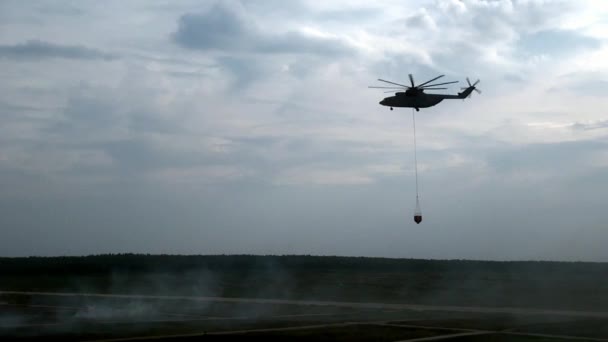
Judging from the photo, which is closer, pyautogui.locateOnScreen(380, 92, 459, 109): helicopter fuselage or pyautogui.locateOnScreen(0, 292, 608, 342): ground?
pyautogui.locateOnScreen(0, 292, 608, 342): ground

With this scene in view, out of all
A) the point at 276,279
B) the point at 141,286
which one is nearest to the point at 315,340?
the point at 141,286

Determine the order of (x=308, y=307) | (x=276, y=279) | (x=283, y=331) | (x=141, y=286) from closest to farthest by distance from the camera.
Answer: (x=283, y=331), (x=308, y=307), (x=141, y=286), (x=276, y=279)

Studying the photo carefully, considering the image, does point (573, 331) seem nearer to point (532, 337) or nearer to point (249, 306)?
point (532, 337)

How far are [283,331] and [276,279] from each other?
5597 centimetres

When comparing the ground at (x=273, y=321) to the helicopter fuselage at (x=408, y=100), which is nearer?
the ground at (x=273, y=321)

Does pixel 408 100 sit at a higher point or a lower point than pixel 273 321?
higher

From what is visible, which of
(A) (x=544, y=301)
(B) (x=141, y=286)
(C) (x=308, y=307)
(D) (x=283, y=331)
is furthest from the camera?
(B) (x=141, y=286)

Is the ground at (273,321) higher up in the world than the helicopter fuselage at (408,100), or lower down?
lower down

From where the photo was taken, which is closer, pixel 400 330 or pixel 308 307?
pixel 400 330

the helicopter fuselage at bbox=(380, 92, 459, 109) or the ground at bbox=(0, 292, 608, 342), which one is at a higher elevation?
the helicopter fuselage at bbox=(380, 92, 459, 109)

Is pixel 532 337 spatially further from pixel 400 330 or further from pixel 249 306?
pixel 249 306

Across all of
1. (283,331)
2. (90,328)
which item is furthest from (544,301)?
(90,328)

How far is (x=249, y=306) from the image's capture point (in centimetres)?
5778

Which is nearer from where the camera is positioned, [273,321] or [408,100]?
[273,321]
